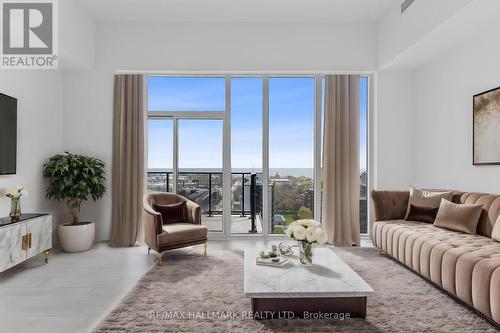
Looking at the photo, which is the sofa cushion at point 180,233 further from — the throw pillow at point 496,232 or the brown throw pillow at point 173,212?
the throw pillow at point 496,232

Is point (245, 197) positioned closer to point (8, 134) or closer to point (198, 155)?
point (198, 155)

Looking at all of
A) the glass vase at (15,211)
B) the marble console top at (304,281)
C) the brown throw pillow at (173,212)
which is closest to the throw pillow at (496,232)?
the marble console top at (304,281)

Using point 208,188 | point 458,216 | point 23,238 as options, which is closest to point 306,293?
point 458,216

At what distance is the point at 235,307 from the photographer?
2.63 meters

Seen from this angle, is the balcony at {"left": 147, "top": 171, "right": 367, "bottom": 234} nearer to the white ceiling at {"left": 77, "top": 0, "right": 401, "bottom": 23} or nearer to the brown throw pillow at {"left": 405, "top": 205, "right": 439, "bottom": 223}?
the brown throw pillow at {"left": 405, "top": 205, "right": 439, "bottom": 223}

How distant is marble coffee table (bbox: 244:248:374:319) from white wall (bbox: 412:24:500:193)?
7.61 feet

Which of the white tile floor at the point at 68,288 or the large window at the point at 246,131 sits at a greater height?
the large window at the point at 246,131

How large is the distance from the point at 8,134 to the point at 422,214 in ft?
16.9

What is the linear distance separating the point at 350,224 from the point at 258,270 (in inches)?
108

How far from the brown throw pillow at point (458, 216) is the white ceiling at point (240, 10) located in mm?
2812

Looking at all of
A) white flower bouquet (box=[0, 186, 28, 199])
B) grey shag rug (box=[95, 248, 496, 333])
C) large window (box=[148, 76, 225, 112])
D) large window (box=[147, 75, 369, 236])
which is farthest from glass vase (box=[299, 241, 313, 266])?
white flower bouquet (box=[0, 186, 28, 199])

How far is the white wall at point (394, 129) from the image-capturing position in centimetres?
502

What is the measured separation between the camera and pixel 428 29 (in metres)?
3.66

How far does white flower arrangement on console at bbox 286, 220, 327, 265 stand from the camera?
2713 millimetres
